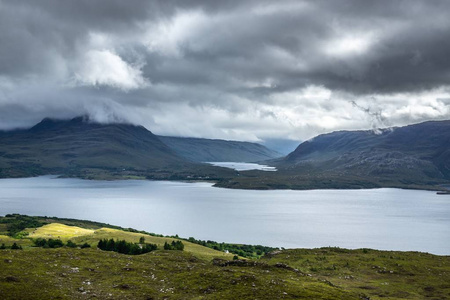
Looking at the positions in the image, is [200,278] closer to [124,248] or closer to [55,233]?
[124,248]

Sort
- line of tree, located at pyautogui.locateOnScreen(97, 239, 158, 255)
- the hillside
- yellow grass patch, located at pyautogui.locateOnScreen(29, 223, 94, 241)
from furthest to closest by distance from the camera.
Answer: yellow grass patch, located at pyautogui.locateOnScreen(29, 223, 94, 241) → line of tree, located at pyautogui.locateOnScreen(97, 239, 158, 255) → the hillside

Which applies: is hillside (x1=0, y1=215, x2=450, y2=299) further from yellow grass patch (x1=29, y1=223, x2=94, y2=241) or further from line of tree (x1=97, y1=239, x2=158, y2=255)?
yellow grass patch (x1=29, y1=223, x2=94, y2=241)

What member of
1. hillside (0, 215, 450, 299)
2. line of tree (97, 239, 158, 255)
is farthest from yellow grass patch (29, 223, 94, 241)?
hillside (0, 215, 450, 299)

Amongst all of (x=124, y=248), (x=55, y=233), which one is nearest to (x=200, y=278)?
(x=124, y=248)

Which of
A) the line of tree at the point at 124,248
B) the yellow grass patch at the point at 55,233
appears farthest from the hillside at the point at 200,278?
the yellow grass patch at the point at 55,233

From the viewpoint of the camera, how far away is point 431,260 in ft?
258

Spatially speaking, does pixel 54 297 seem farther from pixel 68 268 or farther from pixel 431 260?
pixel 431 260

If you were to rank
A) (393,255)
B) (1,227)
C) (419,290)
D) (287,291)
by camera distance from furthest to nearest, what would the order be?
(1,227) < (393,255) < (419,290) < (287,291)

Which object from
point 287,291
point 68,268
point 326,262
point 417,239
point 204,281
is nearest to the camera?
point 287,291

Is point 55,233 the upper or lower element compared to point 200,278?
lower

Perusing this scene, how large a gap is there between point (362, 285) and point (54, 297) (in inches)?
1699

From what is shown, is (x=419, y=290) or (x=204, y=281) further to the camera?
(x=419, y=290)

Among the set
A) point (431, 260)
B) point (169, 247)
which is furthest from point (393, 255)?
point (169, 247)

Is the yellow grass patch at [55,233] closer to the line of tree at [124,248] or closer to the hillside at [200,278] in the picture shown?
the line of tree at [124,248]
